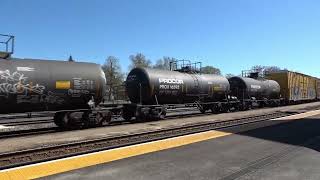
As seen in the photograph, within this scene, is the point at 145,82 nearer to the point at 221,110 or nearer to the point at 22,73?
the point at 22,73

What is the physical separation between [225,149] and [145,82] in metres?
11.7

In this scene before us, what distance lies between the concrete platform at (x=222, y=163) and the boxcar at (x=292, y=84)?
29.7 m

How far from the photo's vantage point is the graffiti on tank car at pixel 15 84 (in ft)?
51.9

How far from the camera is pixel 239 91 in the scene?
3428 centimetres

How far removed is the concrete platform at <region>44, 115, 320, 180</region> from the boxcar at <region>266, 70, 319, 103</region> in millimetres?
29652

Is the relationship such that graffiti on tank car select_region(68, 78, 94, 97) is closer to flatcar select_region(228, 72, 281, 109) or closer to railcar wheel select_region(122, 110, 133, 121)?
railcar wheel select_region(122, 110, 133, 121)

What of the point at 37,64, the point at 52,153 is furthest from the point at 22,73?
the point at 52,153

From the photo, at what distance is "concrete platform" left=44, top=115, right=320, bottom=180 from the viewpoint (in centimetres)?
859

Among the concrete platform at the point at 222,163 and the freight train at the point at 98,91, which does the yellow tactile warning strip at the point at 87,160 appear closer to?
the concrete platform at the point at 222,163

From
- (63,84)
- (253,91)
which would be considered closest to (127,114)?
(63,84)

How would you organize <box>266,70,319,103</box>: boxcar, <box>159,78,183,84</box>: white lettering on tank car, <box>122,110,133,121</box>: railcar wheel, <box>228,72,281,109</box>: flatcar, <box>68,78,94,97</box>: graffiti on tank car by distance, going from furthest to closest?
<box>266,70,319,103</box>: boxcar → <box>228,72,281,109</box>: flatcar → <box>159,78,183,84</box>: white lettering on tank car → <box>122,110,133,121</box>: railcar wheel → <box>68,78,94,97</box>: graffiti on tank car

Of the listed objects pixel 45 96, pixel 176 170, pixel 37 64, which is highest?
pixel 37 64

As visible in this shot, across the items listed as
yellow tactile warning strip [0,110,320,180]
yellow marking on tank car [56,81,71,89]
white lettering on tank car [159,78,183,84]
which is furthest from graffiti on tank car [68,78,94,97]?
yellow tactile warning strip [0,110,320,180]

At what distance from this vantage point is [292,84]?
43344mm
